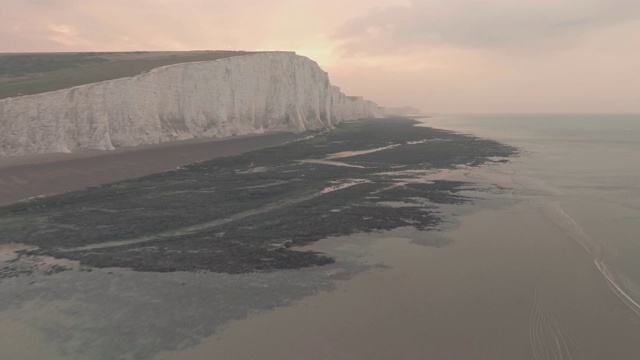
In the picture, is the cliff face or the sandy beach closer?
the sandy beach

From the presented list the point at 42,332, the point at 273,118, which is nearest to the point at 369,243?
the point at 42,332

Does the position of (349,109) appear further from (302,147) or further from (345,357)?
(345,357)

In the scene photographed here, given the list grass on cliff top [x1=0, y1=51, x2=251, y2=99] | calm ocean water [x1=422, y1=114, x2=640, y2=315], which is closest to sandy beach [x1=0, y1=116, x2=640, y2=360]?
calm ocean water [x1=422, y1=114, x2=640, y2=315]

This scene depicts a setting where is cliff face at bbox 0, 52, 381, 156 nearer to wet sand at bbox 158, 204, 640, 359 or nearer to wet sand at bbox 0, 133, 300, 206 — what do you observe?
wet sand at bbox 0, 133, 300, 206

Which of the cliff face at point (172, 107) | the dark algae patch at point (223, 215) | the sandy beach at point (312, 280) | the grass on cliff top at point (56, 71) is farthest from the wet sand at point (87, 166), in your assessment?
the grass on cliff top at point (56, 71)

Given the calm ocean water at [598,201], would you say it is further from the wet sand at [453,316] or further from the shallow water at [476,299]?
the wet sand at [453,316]
